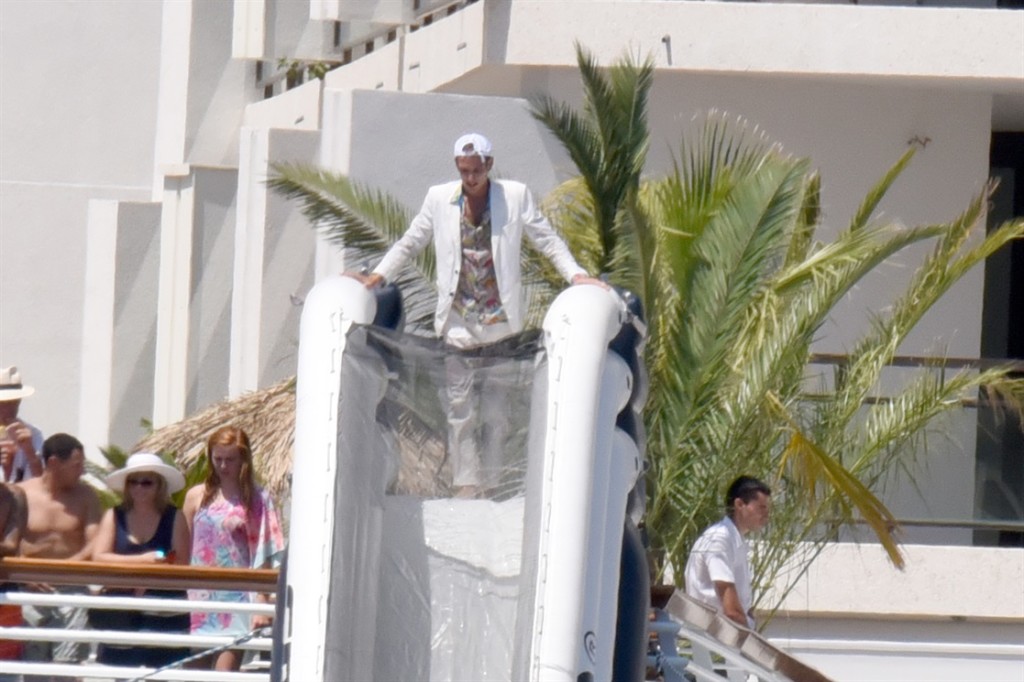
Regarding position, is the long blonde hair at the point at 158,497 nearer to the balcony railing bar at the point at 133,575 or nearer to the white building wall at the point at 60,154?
the balcony railing bar at the point at 133,575

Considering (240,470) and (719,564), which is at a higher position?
(240,470)

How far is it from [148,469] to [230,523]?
43 cm

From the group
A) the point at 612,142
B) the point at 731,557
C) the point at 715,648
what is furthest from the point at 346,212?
the point at 715,648

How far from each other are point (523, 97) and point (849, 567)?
3932 millimetres

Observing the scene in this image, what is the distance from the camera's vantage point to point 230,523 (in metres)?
8.75

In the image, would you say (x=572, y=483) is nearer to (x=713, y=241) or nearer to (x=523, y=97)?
(x=713, y=241)

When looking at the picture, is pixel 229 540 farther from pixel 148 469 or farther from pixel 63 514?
pixel 63 514

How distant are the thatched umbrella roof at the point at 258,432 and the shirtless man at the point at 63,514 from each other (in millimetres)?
2707

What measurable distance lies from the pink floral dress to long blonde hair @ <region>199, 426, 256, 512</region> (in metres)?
0.03

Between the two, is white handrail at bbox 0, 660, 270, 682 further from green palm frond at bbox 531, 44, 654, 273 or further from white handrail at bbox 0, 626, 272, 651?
green palm frond at bbox 531, 44, 654, 273

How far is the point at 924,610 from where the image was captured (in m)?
13.4

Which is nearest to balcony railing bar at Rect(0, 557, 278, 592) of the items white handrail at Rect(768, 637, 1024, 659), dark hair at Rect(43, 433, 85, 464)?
dark hair at Rect(43, 433, 85, 464)

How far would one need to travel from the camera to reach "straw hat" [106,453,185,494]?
8664 millimetres

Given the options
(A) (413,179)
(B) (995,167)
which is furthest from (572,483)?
(B) (995,167)
